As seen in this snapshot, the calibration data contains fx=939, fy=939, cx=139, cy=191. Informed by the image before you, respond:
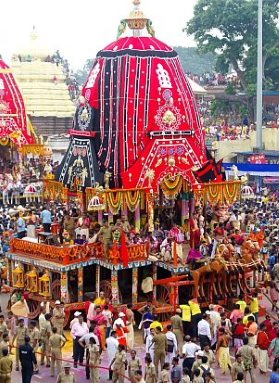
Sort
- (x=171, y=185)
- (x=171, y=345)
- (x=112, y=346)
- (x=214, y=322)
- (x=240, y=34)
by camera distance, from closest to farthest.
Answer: (x=112, y=346) < (x=171, y=345) < (x=214, y=322) < (x=171, y=185) < (x=240, y=34)

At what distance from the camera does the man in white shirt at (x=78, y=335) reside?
1526 cm

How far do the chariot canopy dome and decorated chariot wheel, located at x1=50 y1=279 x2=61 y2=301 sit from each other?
2.34 m

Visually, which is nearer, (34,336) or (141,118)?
(34,336)

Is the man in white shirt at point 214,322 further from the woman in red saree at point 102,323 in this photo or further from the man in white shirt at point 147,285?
the man in white shirt at point 147,285

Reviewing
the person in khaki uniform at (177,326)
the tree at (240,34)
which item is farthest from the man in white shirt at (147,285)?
the tree at (240,34)

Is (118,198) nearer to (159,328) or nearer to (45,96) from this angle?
(159,328)

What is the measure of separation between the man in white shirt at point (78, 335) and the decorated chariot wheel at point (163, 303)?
2486mm

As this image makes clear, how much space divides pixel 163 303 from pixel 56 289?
2099 mm

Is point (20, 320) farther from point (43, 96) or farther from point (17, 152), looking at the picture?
point (43, 96)

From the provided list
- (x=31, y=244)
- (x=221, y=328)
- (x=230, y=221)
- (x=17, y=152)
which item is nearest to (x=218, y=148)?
(x=17, y=152)

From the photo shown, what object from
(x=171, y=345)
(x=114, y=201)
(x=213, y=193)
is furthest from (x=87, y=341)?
(x=213, y=193)

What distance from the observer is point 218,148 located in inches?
1686

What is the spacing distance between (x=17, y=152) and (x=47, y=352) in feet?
70.1

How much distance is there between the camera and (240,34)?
50812 mm
